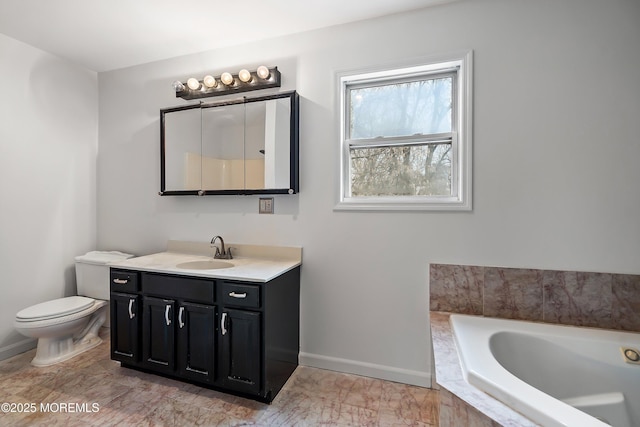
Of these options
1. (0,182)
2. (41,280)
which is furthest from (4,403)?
(0,182)

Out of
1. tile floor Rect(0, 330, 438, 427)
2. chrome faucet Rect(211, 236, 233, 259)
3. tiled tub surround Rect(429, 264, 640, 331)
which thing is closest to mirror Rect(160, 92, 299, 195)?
chrome faucet Rect(211, 236, 233, 259)

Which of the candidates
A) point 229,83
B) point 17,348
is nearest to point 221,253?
point 229,83

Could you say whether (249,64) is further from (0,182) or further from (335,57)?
(0,182)

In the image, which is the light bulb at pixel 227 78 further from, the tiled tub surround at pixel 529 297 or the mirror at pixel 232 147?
the tiled tub surround at pixel 529 297

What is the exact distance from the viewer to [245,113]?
7.04ft

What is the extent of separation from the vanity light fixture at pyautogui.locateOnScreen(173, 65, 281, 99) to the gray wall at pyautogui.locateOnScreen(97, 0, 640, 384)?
0.39ft

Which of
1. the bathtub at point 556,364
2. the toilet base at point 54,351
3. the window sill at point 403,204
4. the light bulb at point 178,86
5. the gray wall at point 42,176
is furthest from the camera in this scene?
the light bulb at point 178,86

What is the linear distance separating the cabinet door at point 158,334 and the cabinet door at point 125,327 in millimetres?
67

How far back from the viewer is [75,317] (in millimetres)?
2066

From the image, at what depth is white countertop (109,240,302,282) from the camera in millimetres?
1695

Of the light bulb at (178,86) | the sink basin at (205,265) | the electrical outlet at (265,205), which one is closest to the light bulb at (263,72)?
the light bulb at (178,86)

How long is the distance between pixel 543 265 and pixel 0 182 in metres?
3.76

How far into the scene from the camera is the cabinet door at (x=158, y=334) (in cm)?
179

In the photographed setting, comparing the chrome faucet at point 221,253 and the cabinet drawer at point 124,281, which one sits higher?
the chrome faucet at point 221,253
